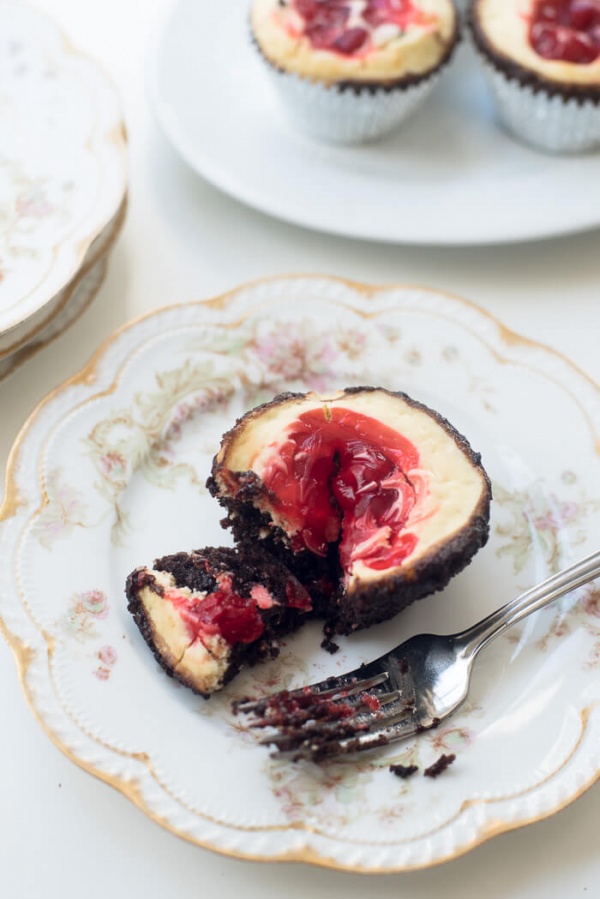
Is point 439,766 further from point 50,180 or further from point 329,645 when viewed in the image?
point 50,180

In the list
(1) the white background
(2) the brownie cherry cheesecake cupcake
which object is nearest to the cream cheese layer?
(1) the white background

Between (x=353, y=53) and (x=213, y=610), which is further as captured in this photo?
(x=353, y=53)

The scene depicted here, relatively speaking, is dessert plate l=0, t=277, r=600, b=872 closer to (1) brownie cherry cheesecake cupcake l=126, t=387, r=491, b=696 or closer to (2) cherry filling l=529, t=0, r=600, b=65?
(1) brownie cherry cheesecake cupcake l=126, t=387, r=491, b=696

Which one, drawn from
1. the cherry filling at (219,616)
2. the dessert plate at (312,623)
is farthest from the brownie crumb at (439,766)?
the cherry filling at (219,616)

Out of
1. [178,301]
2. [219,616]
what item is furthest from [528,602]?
[178,301]

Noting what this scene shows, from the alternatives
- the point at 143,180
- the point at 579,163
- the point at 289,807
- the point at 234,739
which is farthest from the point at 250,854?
the point at 579,163
